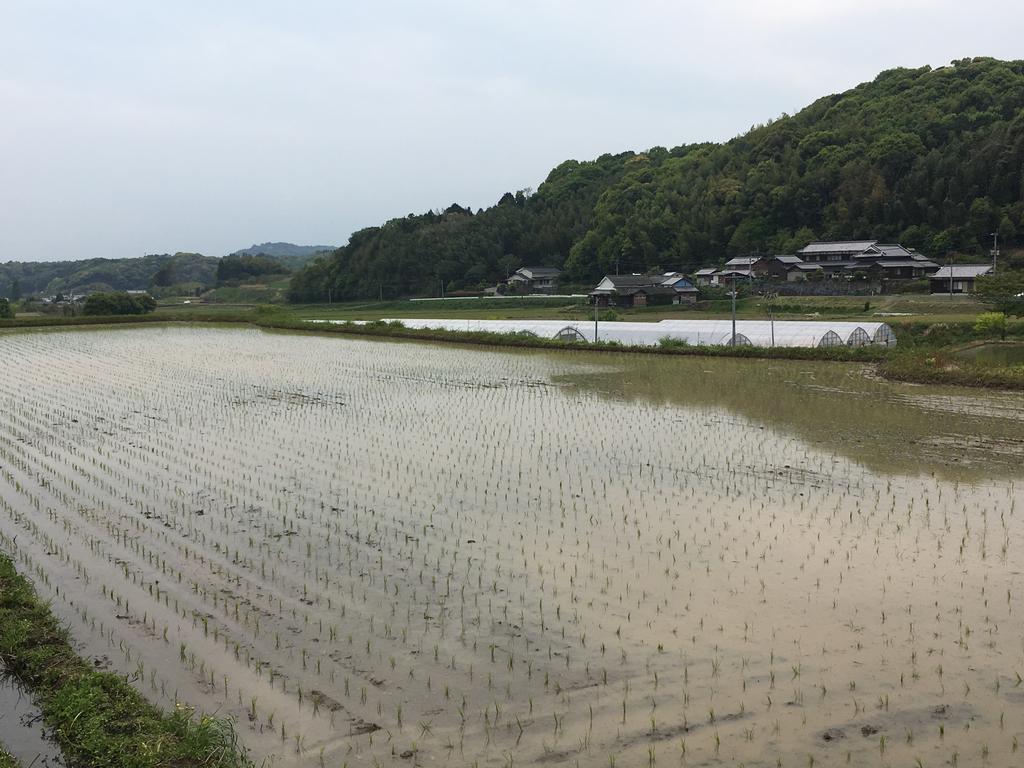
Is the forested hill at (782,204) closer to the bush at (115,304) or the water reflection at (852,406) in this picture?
the bush at (115,304)

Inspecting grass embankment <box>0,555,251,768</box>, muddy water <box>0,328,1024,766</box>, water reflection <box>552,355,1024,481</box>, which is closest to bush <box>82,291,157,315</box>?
water reflection <box>552,355,1024,481</box>

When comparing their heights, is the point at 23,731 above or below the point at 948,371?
below

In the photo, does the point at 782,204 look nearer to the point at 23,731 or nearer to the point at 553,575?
the point at 553,575

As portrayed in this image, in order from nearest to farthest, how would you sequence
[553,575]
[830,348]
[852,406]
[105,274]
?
1. [553,575]
2. [852,406]
3. [830,348]
4. [105,274]

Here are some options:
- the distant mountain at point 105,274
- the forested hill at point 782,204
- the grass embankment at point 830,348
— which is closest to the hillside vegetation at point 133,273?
the distant mountain at point 105,274

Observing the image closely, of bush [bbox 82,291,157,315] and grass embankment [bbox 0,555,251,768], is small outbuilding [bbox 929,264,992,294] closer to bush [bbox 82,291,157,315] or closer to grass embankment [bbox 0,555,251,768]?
grass embankment [bbox 0,555,251,768]

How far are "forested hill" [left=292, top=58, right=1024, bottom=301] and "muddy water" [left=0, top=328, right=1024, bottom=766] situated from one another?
33.9 m

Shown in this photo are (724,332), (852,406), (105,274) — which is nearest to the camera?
(852,406)

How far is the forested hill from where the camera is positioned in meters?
42.5

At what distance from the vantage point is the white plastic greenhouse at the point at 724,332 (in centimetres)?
2130

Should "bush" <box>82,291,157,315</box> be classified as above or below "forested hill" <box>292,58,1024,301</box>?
below

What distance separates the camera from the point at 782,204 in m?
48.2

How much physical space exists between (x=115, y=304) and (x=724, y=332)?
96.8 ft

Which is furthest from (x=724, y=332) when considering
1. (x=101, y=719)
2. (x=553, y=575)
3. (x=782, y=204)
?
(x=782, y=204)
